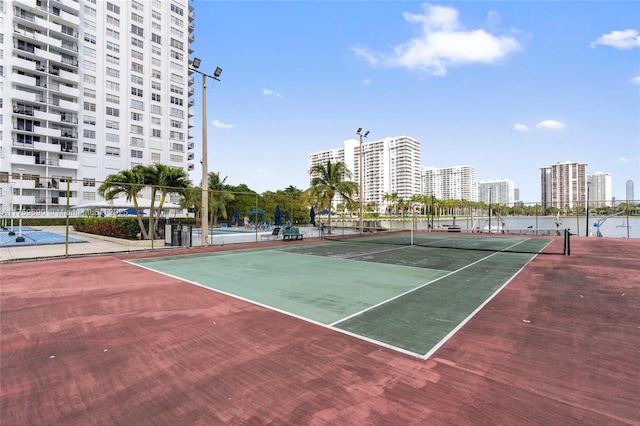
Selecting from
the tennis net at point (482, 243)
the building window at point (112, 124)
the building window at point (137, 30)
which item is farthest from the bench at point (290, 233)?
the building window at point (137, 30)

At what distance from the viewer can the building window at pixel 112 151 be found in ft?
183

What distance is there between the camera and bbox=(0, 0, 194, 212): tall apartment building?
4781cm

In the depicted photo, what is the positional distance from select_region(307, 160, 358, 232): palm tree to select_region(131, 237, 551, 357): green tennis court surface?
1490 centimetres

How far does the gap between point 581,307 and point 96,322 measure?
954 cm

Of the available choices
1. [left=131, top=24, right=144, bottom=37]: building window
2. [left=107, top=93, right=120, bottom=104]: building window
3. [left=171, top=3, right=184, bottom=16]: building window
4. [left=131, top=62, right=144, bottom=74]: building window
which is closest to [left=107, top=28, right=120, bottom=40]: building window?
[left=131, top=24, right=144, bottom=37]: building window

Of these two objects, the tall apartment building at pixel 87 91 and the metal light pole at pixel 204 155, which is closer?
the metal light pole at pixel 204 155

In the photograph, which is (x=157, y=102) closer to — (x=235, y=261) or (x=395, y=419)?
(x=235, y=261)

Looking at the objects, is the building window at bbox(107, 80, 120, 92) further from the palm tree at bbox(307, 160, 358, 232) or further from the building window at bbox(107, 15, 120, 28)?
the palm tree at bbox(307, 160, 358, 232)

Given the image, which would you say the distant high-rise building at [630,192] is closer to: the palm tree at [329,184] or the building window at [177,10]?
the palm tree at [329,184]

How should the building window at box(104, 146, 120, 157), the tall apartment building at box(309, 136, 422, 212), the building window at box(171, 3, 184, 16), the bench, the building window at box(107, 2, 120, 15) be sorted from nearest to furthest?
the bench, the building window at box(104, 146, 120, 157), the building window at box(107, 2, 120, 15), the building window at box(171, 3, 184, 16), the tall apartment building at box(309, 136, 422, 212)

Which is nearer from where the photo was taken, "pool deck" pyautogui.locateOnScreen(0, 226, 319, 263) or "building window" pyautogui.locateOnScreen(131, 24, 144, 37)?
"pool deck" pyautogui.locateOnScreen(0, 226, 319, 263)

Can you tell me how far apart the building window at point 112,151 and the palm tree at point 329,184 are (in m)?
46.0

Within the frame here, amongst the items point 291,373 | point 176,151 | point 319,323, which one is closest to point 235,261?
point 319,323

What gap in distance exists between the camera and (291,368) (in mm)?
3881
